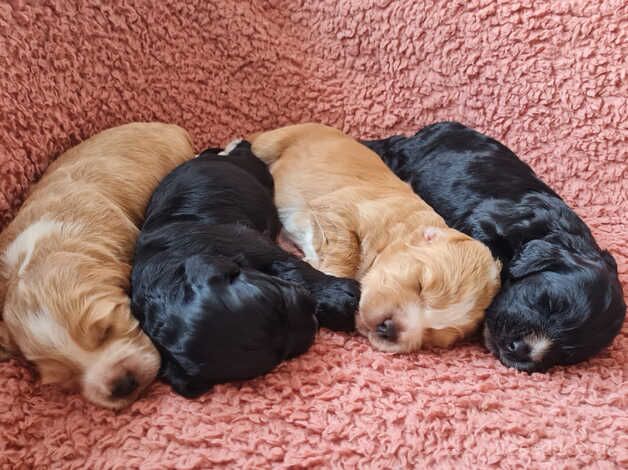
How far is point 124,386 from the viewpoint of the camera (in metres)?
1.94

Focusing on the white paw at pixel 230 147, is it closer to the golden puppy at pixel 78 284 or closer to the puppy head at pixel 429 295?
the golden puppy at pixel 78 284

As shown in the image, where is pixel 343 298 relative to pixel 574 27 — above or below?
below

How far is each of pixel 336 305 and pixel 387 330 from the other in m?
0.21

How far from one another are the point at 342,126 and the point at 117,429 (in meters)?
2.14

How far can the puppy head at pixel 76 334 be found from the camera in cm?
191

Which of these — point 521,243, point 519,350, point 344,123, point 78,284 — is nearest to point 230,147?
point 344,123

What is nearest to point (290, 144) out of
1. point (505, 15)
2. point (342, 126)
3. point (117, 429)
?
point (342, 126)

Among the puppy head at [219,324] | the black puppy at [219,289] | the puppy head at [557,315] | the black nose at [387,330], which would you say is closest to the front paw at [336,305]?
the black puppy at [219,289]

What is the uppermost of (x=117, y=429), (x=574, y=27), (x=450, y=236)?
(x=574, y=27)

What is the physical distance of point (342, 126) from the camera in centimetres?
351

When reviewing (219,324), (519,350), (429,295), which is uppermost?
(219,324)

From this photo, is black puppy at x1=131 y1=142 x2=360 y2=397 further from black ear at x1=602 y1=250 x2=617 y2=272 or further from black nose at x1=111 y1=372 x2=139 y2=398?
black ear at x1=602 y1=250 x2=617 y2=272

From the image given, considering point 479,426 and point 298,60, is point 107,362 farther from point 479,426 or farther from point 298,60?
point 298,60

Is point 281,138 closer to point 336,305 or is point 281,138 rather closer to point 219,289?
point 336,305
